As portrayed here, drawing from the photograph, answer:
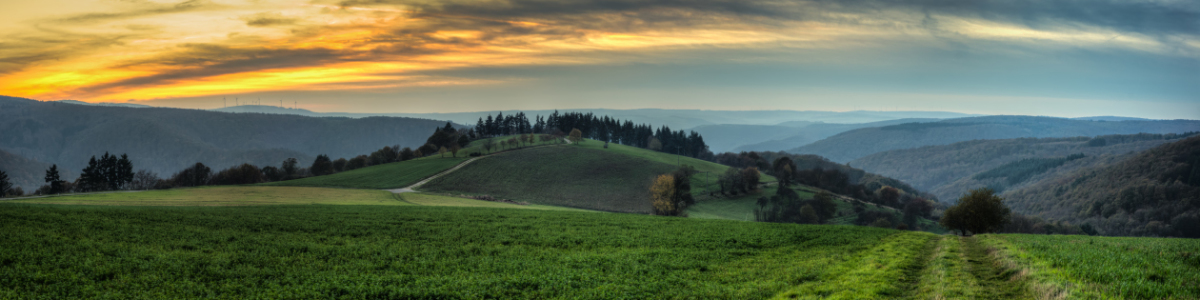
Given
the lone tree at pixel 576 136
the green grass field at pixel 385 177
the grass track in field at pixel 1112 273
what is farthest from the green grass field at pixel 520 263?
the lone tree at pixel 576 136

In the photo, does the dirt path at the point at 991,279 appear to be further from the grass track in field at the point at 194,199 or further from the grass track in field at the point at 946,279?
the grass track in field at the point at 194,199

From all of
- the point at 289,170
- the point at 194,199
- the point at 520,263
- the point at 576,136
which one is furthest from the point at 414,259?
the point at 576,136

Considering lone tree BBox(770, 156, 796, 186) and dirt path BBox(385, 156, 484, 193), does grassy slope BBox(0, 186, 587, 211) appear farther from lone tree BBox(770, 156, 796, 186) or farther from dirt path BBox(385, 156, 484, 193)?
lone tree BBox(770, 156, 796, 186)

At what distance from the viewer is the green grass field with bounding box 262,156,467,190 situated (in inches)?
3900

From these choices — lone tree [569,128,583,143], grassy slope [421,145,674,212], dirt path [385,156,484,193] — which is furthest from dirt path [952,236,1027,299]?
lone tree [569,128,583,143]

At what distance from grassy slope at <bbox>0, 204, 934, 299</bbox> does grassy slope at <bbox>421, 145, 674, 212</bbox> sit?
5777 centimetres

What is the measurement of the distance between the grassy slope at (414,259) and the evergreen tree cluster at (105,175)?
12877 cm

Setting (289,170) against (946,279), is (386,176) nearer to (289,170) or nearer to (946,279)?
(289,170)

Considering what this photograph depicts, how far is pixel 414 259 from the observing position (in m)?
22.7

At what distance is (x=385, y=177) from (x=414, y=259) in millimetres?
94232

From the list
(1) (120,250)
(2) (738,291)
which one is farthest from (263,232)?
(2) (738,291)

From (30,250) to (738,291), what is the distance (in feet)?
88.7

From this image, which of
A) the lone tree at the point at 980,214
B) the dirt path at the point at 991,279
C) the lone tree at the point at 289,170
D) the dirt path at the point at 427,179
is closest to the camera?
the dirt path at the point at 991,279

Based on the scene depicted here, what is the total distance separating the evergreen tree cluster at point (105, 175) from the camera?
404 ft
